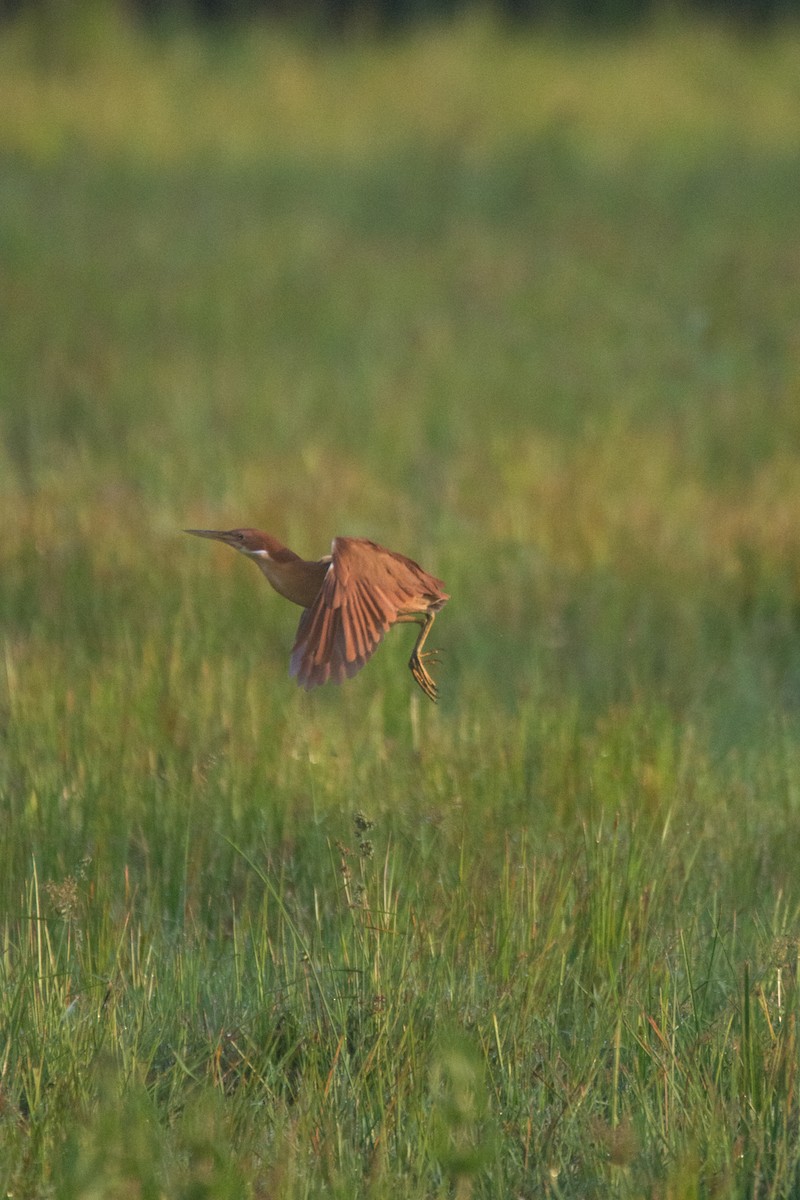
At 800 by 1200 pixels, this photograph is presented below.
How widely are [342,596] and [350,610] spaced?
2cm

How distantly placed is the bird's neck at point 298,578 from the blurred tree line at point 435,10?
15.7 m

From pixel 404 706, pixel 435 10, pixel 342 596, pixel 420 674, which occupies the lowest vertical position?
pixel 404 706

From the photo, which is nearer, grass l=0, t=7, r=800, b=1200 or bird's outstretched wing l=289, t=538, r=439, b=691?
bird's outstretched wing l=289, t=538, r=439, b=691

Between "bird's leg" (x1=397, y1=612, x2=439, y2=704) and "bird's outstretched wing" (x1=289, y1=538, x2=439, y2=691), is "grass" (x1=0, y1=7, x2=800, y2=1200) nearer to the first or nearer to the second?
"bird's leg" (x1=397, y1=612, x2=439, y2=704)

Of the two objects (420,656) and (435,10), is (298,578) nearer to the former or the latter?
(420,656)

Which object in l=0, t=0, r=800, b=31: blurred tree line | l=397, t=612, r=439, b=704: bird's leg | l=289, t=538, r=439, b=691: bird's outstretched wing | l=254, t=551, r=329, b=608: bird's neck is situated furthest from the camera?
l=0, t=0, r=800, b=31: blurred tree line

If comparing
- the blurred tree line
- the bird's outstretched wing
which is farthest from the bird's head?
the blurred tree line

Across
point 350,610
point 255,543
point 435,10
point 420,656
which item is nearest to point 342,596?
point 350,610

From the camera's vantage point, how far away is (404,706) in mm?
3910

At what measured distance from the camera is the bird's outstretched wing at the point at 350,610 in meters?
2.03

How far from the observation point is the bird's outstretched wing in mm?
2025

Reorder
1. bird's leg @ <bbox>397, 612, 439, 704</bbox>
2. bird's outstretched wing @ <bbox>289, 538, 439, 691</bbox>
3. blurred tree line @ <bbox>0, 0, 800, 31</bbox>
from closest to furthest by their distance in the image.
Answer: bird's outstretched wing @ <bbox>289, 538, 439, 691</bbox>
bird's leg @ <bbox>397, 612, 439, 704</bbox>
blurred tree line @ <bbox>0, 0, 800, 31</bbox>

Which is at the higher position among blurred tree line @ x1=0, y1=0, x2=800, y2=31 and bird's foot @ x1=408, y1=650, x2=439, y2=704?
blurred tree line @ x1=0, y1=0, x2=800, y2=31

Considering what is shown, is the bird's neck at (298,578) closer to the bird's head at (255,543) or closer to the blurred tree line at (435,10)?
the bird's head at (255,543)
